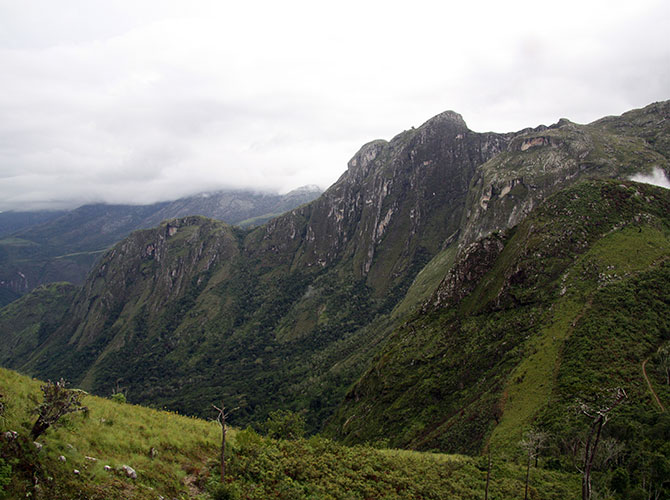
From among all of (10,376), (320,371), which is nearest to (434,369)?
(10,376)

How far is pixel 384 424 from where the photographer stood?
83438mm

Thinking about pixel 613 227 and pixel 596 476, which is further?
pixel 613 227

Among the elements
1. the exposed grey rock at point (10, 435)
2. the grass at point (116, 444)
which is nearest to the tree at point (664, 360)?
the grass at point (116, 444)

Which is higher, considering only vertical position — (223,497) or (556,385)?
(223,497)

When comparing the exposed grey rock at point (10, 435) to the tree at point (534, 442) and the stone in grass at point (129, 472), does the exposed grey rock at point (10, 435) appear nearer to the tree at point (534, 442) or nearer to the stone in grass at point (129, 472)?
the stone in grass at point (129, 472)

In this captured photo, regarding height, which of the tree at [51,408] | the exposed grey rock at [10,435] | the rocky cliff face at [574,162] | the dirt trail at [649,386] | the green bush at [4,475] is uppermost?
A: the rocky cliff face at [574,162]

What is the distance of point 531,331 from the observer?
73.6 m

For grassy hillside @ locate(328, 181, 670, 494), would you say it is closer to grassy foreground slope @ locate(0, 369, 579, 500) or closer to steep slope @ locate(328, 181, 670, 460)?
steep slope @ locate(328, 181, 670, 460)

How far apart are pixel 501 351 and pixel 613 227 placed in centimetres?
4678

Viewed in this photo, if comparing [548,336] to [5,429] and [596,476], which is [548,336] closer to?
[596,476]

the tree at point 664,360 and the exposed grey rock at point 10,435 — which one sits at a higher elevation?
the exposed grey rock at point 10,435

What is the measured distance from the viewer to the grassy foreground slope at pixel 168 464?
12.0 metres

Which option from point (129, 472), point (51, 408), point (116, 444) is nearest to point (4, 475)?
point (51, 408)

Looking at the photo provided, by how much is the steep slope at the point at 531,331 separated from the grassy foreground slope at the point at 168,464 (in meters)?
31.6
